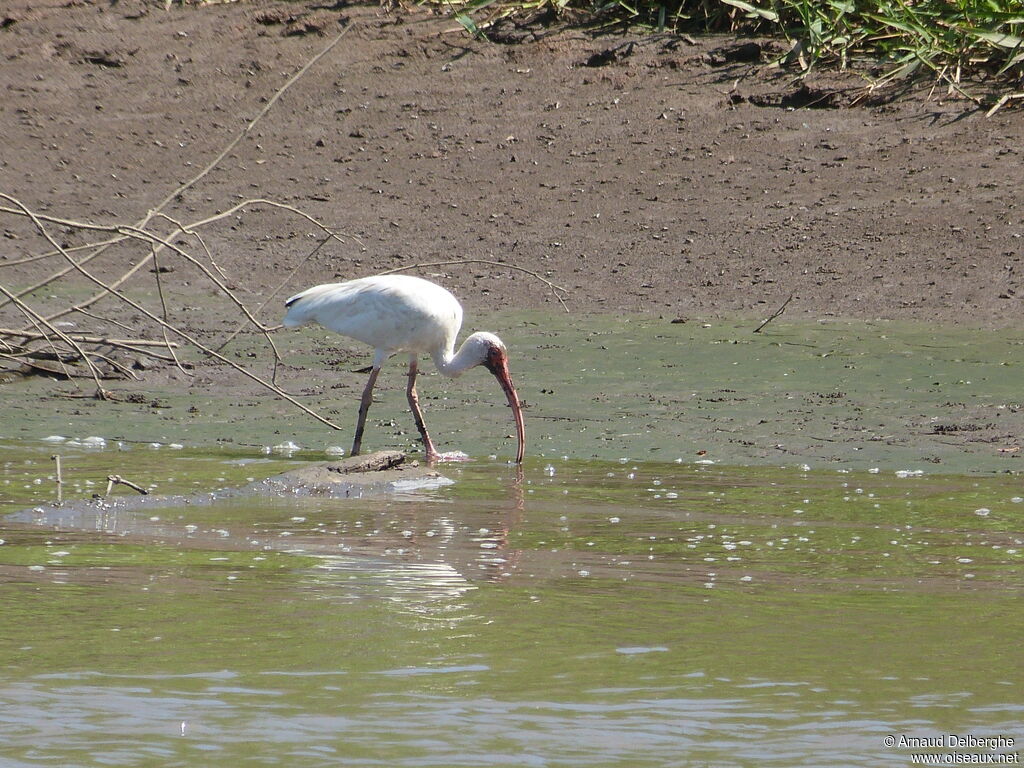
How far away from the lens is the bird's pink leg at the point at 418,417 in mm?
8523

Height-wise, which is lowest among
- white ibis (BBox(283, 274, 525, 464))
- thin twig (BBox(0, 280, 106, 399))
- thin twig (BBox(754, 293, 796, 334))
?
thin twig (BBox(754, 293, 796, 334))

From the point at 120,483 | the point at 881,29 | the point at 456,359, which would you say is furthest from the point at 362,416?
the point at 881,29

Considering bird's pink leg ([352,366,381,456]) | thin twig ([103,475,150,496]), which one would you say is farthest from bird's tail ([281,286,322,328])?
A: thin twig ([103,475,150,496])

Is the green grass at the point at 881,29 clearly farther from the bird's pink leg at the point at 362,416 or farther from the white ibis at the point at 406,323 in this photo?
the bird's pink leg at the point at 362,416

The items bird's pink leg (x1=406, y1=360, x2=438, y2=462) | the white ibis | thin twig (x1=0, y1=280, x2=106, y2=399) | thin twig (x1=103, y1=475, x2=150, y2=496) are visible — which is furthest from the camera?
the white ibis

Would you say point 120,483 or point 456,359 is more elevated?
point 120,483

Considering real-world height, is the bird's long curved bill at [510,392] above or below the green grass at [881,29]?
below

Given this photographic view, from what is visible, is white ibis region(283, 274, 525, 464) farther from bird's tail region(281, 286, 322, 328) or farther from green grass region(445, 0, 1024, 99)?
green grass region(445, 0, 1024, 99)

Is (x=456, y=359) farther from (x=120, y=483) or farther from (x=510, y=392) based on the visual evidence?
(x=120, y=483)

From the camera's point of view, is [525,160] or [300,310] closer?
[300,310]

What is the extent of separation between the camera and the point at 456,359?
31.0ft

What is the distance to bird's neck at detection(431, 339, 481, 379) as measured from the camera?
9352mm

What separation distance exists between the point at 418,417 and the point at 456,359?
65 centimetres

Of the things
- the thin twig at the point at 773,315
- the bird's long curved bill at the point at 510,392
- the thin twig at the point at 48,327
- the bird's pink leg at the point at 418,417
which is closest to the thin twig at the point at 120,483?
the thin twig at the point at 48,327
